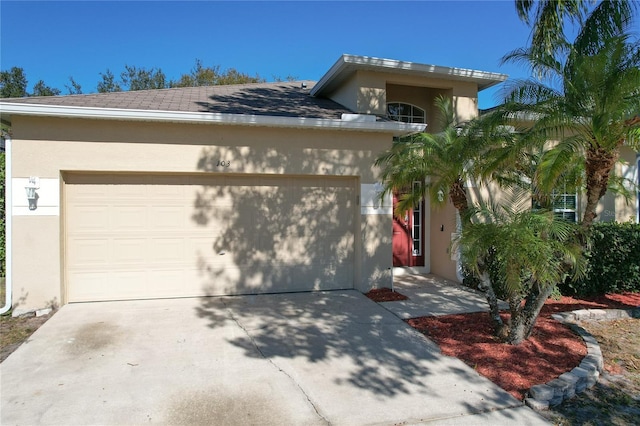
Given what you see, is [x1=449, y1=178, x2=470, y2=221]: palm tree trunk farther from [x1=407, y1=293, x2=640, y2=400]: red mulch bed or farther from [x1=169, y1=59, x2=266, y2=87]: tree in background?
[x1=169, y1=59, x2=266, y2=87]: tree in background

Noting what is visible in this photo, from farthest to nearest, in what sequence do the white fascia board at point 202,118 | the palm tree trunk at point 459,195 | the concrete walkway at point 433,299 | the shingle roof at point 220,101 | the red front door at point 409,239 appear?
the red front door at point 409,239 < the shingle roof at point 220,101 < the concrete walkway at point 433,299 < the white fascia board at point 202,118 < the palm tree trunk at point 459,195

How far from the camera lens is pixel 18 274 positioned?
6.91m

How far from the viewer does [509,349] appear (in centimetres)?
552

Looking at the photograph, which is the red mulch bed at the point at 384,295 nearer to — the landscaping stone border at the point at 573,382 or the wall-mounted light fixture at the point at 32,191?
the landscaping stone border at the point at 573,382

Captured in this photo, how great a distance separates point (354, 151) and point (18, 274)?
6355mm

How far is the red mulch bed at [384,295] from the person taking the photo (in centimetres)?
802

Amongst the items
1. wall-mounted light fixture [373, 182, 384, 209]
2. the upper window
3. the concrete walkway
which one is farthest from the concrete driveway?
the upper window

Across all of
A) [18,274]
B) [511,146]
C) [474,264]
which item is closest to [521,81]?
[511,146]

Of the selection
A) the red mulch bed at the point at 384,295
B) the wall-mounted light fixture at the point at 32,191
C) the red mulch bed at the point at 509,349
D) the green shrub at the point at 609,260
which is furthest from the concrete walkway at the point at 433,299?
the wall-mounted light fixture at the point at 32,191

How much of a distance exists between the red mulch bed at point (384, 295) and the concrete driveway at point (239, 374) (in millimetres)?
1039

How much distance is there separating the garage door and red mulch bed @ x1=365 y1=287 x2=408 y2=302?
0.62 metres

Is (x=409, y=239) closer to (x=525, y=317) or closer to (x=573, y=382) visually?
(x=525, y=317)

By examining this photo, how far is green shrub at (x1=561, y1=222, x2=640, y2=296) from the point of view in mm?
8477

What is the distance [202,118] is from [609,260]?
851 cm
